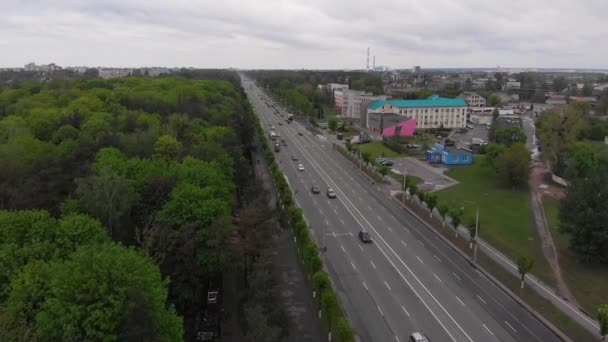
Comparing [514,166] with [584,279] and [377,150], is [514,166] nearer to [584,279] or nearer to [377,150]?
[584,279]

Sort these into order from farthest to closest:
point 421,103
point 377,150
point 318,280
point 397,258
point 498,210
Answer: point 421,103, point 377,150, point 498,210, point 397,258, point 318,280

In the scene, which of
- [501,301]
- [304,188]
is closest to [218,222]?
[501,301]

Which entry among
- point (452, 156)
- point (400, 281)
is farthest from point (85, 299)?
point (452, 156)

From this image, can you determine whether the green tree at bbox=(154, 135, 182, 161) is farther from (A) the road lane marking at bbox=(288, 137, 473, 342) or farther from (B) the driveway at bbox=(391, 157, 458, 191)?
(B) the driveway at bbox=(391, 157, 458, 191)

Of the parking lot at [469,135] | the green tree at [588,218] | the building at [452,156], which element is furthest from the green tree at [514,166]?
the parking lot at [469,135]

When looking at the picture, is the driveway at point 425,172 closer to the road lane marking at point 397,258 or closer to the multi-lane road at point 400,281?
the multi-lane road at point 400,281
